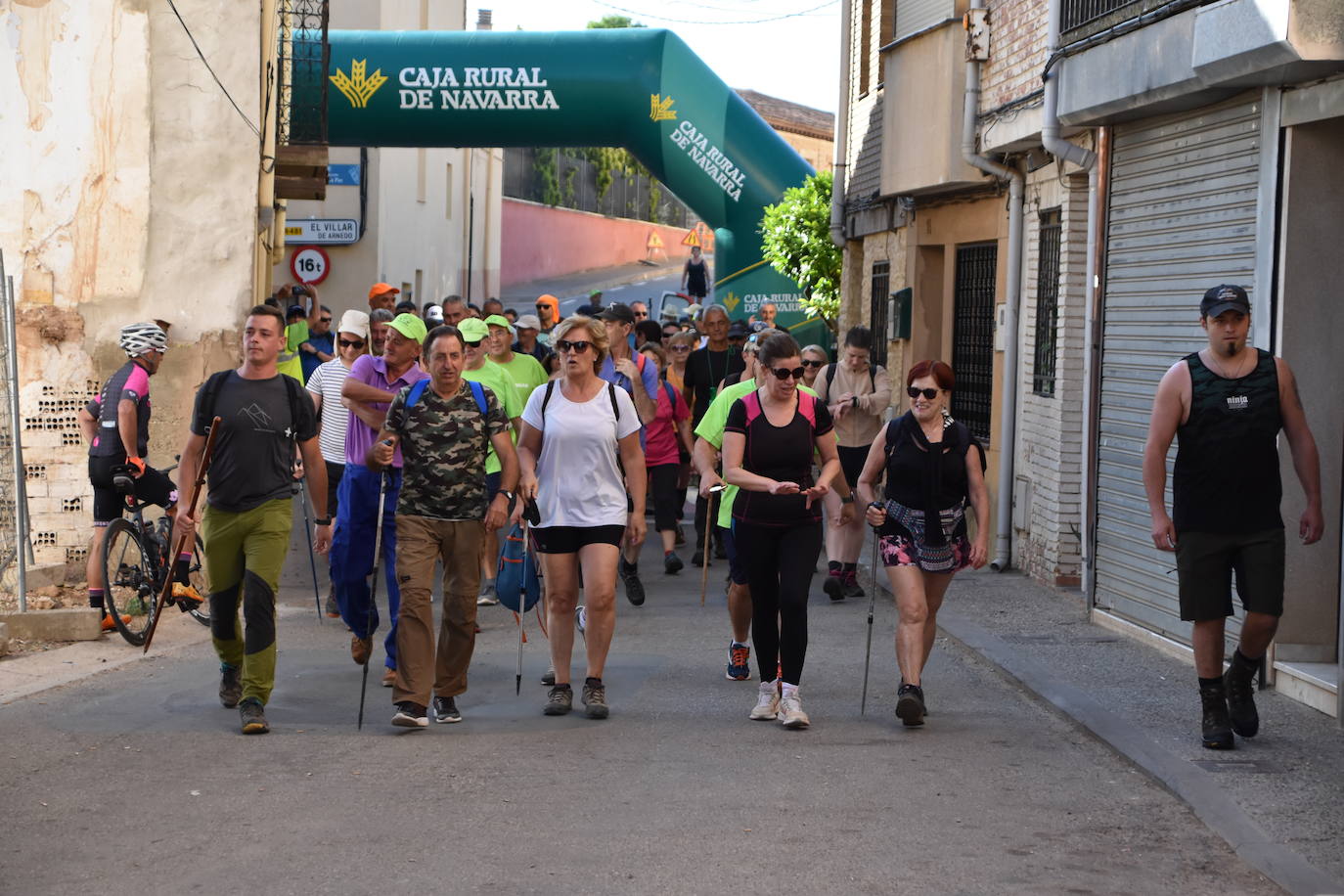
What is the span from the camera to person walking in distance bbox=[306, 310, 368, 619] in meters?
11.4

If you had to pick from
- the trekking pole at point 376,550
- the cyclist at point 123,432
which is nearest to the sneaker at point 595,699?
the trekking pole at point 376,550

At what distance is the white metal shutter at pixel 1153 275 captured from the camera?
32.4 feet

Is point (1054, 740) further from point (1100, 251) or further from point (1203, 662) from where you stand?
point (1100, 251)

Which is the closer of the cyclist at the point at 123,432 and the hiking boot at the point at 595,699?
the hiking boot at the point at 595,699

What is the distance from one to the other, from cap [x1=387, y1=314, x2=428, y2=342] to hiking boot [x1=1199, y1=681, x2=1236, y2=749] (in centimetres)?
422

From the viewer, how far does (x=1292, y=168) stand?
29.9 ft

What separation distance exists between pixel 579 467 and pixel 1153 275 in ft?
14.5

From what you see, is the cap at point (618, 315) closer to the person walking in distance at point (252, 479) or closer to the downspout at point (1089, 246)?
the downspout at point (1089, 246)

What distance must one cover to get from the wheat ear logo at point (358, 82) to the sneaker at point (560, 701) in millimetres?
14038

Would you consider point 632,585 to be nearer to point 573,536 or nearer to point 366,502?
point 366,502

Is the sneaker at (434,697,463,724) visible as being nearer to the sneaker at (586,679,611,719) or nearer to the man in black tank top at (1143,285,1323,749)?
the sneaker at (586,679,611,719)

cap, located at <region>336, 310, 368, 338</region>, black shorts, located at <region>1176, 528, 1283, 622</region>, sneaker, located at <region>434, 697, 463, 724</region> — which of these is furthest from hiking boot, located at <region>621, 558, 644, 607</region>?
black shorts, located at <region>1176, 528, 1283, 622</region>

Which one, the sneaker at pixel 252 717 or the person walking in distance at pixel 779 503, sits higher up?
the person walking in distance at pixel 779 503

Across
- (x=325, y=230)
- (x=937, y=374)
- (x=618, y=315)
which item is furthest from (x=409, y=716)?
(x=325, y=230)
